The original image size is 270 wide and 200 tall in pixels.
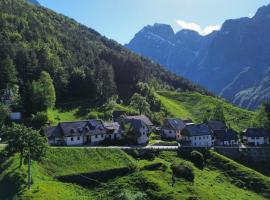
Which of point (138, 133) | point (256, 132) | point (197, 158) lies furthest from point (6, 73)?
point (256, 132)

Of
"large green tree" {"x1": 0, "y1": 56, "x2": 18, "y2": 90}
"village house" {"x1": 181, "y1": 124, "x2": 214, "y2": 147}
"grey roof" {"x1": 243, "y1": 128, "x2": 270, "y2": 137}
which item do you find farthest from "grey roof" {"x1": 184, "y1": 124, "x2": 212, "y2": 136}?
"large green tree" {"x1": 0, "y1": 56, "x2": 18, "y2": 90}

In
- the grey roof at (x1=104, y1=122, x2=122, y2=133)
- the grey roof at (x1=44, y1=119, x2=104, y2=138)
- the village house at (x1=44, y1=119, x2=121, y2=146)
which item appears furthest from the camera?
the grey roof at (x1=104, y1=122, x2=122, y2=133)

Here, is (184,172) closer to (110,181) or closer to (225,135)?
(110,181)

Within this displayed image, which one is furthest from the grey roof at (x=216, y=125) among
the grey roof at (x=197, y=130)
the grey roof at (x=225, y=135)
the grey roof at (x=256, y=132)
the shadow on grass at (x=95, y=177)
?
the shadow on grass at (x=95, y=177)

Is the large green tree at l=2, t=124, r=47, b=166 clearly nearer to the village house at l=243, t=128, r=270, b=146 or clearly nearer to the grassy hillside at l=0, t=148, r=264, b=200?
the grassy hillside at l=0, t=148, r=264, b=200

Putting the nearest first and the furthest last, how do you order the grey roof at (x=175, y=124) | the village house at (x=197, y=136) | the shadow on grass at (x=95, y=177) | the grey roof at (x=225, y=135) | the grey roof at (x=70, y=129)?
the shadow on grass at (x=95, y=177), the grey roof at (x=70, y=129), the village house at (x=197, y=136), the grey roof at (x=225, y=135), the grey roof at (x=175, y=124)

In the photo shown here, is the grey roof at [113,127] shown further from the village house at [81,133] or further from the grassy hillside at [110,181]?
the grassy hillside at [110,181]
